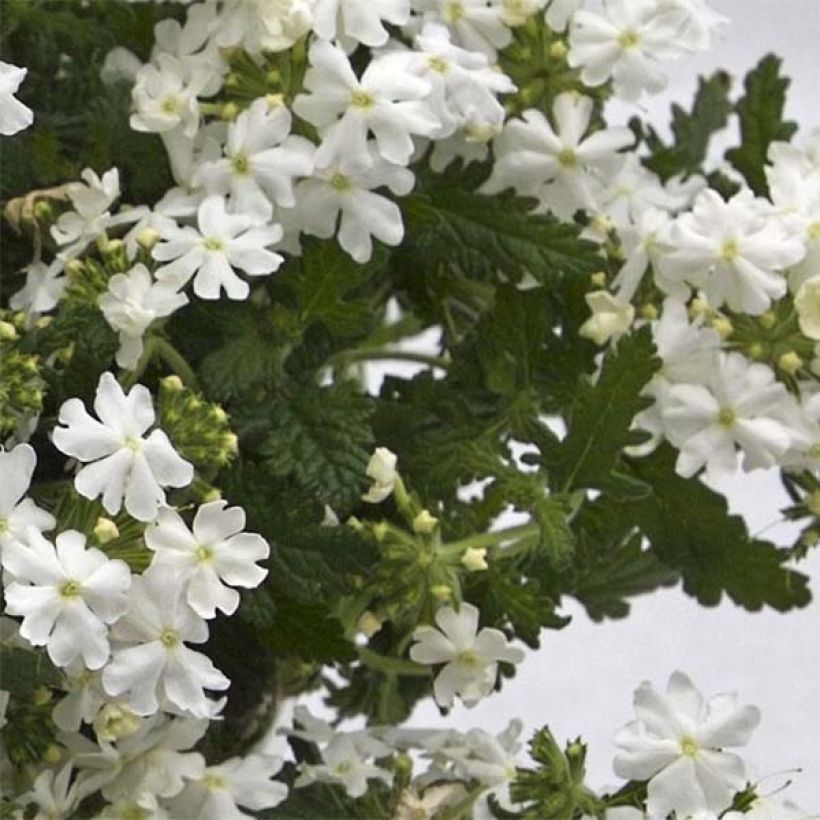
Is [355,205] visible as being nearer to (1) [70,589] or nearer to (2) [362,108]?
(2) [362,108]

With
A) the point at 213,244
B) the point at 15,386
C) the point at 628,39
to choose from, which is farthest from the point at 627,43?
the point at 15,386

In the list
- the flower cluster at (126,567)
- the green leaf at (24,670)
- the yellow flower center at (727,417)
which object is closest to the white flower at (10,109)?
the flower cluster at (126,567)

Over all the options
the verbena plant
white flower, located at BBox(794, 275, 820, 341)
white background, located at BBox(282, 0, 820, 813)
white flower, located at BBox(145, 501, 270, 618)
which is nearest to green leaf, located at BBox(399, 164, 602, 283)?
the verbena plant

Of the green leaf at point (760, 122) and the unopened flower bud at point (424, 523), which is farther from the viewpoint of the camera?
the green leaf at point (760, 122)

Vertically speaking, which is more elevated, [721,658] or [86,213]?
[86,213]

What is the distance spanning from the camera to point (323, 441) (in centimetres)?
76

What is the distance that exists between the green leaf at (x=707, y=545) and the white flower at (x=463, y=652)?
12 centimetres

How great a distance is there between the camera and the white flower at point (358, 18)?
746 millimetres

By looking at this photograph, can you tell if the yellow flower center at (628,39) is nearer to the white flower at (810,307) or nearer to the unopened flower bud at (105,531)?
the white flower at (810,307)

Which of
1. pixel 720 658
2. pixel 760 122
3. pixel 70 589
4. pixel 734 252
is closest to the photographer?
pixel 70 589

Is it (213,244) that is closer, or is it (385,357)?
(213,244)

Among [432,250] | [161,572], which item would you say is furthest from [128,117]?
[161,572]

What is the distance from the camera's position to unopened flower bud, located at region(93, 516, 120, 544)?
2.14 ft

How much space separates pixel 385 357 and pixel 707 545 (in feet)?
0.63
